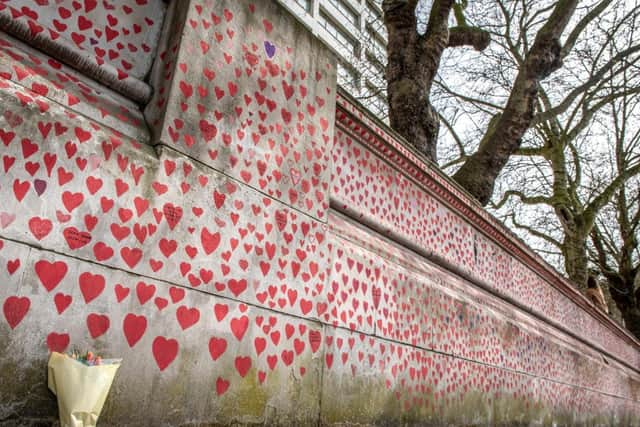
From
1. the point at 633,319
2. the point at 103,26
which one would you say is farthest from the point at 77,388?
the point at 633,319

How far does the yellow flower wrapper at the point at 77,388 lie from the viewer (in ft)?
4.87

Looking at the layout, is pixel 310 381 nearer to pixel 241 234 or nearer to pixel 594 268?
pixel 241 234

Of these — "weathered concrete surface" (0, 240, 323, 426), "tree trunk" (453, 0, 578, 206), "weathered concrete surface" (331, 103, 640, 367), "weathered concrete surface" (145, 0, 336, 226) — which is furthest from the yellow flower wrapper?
"tree trunk" (453, 0, 578, 206)

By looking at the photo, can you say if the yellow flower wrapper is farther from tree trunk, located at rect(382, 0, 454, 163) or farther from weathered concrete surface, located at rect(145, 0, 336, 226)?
tree trunk, located at rect(382, 0, 454, 163)

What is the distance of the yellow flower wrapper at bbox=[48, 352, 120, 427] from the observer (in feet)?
4.87

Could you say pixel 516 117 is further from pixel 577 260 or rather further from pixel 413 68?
pixel 577 260

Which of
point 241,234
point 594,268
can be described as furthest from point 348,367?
point 594,268

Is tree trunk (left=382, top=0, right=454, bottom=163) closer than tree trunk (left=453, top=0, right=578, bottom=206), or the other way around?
tree trunk (left=382, top=0, right=454, bottom=163)

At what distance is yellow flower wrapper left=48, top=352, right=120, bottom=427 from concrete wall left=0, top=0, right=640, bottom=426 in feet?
0.25

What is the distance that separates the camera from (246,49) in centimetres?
253

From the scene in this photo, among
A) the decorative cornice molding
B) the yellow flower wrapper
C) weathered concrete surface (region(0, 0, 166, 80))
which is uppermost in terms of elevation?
the decorative cornice molding

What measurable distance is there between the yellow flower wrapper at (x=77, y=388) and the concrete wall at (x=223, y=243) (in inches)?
2.9

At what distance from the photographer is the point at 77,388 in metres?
1.50

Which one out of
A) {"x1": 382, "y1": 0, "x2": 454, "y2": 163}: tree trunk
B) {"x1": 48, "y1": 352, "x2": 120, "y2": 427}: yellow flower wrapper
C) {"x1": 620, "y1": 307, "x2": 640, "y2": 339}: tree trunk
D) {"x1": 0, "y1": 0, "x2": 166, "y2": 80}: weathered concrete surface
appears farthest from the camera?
{"x1": 620, "y1": 307, "x2": 640, "y2": 339}: tree trunk
